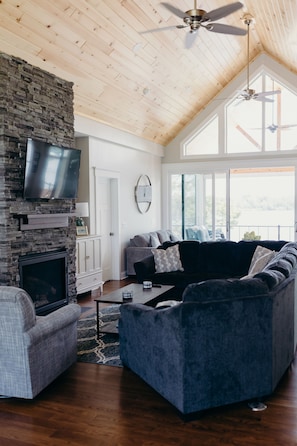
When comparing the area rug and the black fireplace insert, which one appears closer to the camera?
the area rug

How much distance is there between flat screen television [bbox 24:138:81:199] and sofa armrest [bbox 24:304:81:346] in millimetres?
1803

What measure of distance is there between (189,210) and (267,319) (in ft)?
24.6

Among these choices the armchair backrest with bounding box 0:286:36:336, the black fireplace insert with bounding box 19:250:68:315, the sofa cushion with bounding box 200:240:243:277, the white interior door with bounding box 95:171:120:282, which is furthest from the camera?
the white interior door with bounding box 95:171:120:282

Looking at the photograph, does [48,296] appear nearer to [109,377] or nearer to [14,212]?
[14,212]

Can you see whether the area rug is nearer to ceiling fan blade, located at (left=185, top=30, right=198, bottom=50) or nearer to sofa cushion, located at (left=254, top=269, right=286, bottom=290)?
sofa cushion, located at (left=254, top=269, right=286, bottom=290)

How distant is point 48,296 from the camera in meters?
5.68

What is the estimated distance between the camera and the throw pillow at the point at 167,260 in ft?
21.0

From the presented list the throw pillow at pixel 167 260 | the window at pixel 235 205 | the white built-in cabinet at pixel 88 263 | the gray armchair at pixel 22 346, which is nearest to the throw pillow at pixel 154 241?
the window at pixel 235 205

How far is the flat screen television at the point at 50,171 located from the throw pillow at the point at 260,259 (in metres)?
2.69

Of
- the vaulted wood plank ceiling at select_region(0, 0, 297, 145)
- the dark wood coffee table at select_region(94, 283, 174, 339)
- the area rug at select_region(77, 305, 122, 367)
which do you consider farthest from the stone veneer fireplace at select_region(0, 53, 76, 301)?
the dark wood coffee table at select_region(94, 283, 174, 339)

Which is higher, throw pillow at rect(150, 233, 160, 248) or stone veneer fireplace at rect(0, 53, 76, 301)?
stone veneer fireplace at rect(0, 53, 76, 301)

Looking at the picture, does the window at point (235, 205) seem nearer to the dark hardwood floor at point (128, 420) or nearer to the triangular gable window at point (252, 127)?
the triangular gable window at point (252, 127)

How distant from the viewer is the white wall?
7.38 metres

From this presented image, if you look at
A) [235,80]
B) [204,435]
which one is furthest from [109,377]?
[235,80]
